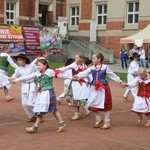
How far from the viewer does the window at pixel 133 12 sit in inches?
1407

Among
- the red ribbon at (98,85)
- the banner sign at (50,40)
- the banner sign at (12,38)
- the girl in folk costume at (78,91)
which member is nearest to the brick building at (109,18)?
the banner sign at (50,40)

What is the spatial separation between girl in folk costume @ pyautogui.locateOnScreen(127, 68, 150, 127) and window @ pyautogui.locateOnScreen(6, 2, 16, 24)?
2931 cm

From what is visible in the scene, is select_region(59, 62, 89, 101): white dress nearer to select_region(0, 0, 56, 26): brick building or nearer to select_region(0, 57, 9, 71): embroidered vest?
select_region(0, 57, 9, 71): embroidered vest

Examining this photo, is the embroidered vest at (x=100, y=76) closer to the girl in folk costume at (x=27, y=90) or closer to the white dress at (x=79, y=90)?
the white dress at (x=79, y=90)

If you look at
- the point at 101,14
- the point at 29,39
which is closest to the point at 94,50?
the point at 101,14

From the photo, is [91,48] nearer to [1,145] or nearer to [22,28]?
[22,28]

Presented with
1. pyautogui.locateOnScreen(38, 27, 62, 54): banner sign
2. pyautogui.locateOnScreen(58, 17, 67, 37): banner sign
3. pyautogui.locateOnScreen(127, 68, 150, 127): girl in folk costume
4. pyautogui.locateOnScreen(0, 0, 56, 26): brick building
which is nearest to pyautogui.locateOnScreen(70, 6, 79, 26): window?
pyautogui.locateOnScreen(0, 0, 56, 26): brick building

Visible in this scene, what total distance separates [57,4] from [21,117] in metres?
32.1

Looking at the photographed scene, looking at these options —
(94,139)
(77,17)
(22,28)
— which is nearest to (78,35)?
(77,17)

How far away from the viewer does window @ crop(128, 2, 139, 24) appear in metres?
35.8

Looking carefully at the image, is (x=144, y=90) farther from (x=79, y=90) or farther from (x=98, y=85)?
(x=79, y=90)

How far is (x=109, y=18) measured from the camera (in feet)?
123

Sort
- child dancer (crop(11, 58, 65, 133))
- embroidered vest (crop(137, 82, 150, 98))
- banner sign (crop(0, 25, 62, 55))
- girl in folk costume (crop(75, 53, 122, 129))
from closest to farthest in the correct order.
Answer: child dancer (crop(11, 58, 65, 133)) < girl in folk costume (crop(75, 53, 122, 129)) < embroidered vest (crop(137, 82, 150, 98)) < banner sign (crop(0, 25, 62, 55))

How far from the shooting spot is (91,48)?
36375 millimetres
